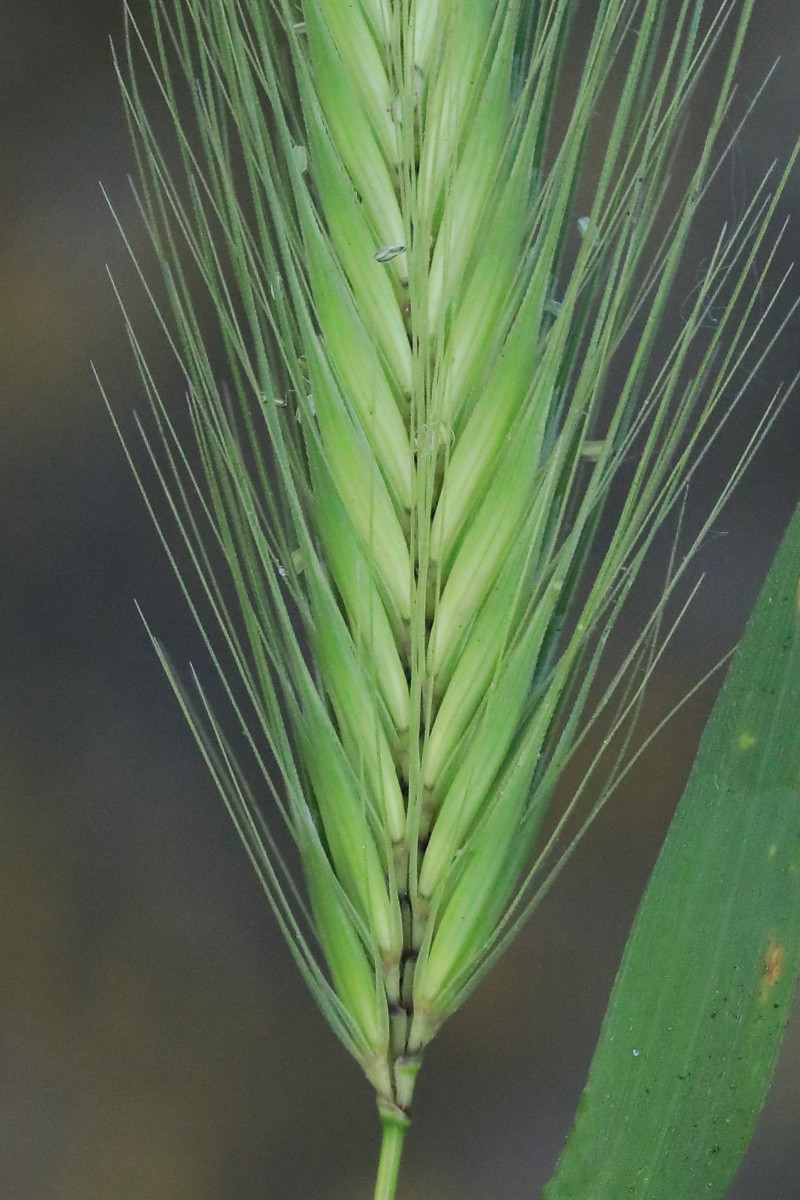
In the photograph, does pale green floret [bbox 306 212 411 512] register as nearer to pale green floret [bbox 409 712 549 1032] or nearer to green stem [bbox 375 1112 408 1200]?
pale green floret [bbox 409 712 549 1032]

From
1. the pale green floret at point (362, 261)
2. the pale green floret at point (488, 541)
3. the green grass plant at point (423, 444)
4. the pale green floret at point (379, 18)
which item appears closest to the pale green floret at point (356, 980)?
the green grass plant at point (423, 444)

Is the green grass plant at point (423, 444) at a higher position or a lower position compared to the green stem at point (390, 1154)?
higher

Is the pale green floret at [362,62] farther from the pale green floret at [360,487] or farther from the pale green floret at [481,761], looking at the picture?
the pale green floret at [481,761]

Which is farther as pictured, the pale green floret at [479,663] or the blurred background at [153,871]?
the blurred background at [153,871]

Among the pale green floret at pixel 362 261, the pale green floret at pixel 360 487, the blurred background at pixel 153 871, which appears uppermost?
the pale green floret at pixel 362 261

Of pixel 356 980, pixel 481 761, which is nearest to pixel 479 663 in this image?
pixel 481 761
